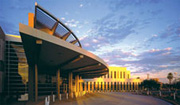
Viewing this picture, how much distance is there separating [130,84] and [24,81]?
54.6 m

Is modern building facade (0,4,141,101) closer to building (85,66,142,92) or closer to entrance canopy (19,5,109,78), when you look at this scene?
entrance canopy (19,5,109,78)

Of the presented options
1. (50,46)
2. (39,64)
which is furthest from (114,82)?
(50,46)

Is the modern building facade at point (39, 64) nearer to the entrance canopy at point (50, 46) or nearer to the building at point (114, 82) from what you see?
the entrance canopy at point (50, 46)

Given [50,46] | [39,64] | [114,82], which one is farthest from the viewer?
[114,82]

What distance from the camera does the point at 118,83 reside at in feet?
255

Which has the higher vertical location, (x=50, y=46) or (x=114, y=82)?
(x=50, y=46)

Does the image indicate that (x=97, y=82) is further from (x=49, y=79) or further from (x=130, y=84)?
(x=49, y=79)

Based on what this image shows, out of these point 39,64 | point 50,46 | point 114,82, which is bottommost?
point 114,82

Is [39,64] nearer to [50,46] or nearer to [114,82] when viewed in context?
[50,46]

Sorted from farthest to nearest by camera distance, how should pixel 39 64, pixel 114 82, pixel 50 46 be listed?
pixel 114 82, pixel 39 64, pixel 50 46

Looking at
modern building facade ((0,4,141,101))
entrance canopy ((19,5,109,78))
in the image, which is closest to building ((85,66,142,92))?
modern building facade ((0,4,141,101))

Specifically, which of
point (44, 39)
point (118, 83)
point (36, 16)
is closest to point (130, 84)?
point (118, 83)

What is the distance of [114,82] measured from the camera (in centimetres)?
7725

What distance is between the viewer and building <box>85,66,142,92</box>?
7588 cm
